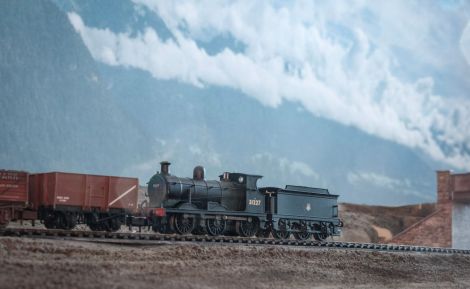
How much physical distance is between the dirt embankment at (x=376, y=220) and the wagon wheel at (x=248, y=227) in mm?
18171

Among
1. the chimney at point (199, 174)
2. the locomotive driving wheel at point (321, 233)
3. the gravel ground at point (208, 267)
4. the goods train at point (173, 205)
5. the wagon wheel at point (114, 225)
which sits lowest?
the gravel ground at point (208, 267)

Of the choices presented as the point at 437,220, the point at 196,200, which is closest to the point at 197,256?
the point at 196,200

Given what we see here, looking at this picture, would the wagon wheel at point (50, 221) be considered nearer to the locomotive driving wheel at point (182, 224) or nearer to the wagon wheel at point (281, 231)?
the locomotive driving wheel at point (182, 224)

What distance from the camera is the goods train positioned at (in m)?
19.4

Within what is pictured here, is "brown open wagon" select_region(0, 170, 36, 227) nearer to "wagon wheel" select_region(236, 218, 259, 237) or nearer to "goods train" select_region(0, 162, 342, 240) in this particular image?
"goods train" select_region(0, 162, 342, 240)

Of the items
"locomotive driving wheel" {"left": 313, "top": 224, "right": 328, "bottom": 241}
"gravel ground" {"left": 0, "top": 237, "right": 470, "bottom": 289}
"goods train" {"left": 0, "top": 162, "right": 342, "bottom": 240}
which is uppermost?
"goods train" {"left": 0, "top": 162, "right": 342, "bottom": 240}

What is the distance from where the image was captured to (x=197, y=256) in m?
17.8

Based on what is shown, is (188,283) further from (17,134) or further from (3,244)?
(17,134)

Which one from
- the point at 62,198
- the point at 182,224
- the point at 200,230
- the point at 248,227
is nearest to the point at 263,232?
the point at 248,227

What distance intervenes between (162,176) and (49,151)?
24.2 metres

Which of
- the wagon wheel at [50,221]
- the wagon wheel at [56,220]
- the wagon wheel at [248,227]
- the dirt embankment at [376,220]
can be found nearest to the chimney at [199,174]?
the wagon wheel at [248,227]

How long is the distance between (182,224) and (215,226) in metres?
1.50

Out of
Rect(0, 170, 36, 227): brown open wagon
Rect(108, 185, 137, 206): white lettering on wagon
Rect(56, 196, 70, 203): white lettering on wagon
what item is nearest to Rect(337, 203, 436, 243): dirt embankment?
Rect(108, 185, 137, 206): white lettering on wagon

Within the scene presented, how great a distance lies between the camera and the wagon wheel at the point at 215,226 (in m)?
22.2
